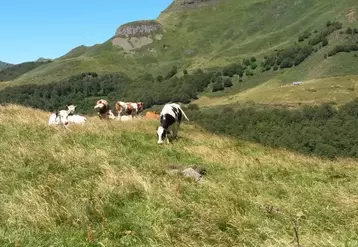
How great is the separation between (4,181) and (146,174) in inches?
124

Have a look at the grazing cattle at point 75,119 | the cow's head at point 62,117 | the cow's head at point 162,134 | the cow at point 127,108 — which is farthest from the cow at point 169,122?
the cow at point 127,108

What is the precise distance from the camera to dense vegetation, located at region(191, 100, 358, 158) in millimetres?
144000

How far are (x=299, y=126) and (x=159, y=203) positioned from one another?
556 ft

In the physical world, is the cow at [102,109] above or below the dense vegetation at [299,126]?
above

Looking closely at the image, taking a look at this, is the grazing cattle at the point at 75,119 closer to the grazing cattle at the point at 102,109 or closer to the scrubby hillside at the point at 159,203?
the grazing cattle at the point at 102,109

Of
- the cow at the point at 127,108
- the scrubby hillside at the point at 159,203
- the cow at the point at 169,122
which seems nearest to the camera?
the scrubby hillside at the point at 159,203

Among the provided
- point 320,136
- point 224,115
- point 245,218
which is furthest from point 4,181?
point 224,115

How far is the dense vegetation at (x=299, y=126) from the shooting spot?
472 ft

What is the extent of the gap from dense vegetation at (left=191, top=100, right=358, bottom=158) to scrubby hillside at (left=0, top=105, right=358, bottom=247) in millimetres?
125684

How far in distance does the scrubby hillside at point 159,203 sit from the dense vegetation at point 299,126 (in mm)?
125684

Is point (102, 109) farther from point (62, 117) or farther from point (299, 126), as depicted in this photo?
point (299, 126)

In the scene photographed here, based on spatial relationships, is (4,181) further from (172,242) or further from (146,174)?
(172,242)

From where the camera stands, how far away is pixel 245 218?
7.41 metres

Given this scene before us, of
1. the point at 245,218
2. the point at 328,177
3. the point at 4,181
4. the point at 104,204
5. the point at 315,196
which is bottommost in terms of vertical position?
the point at 328,177
